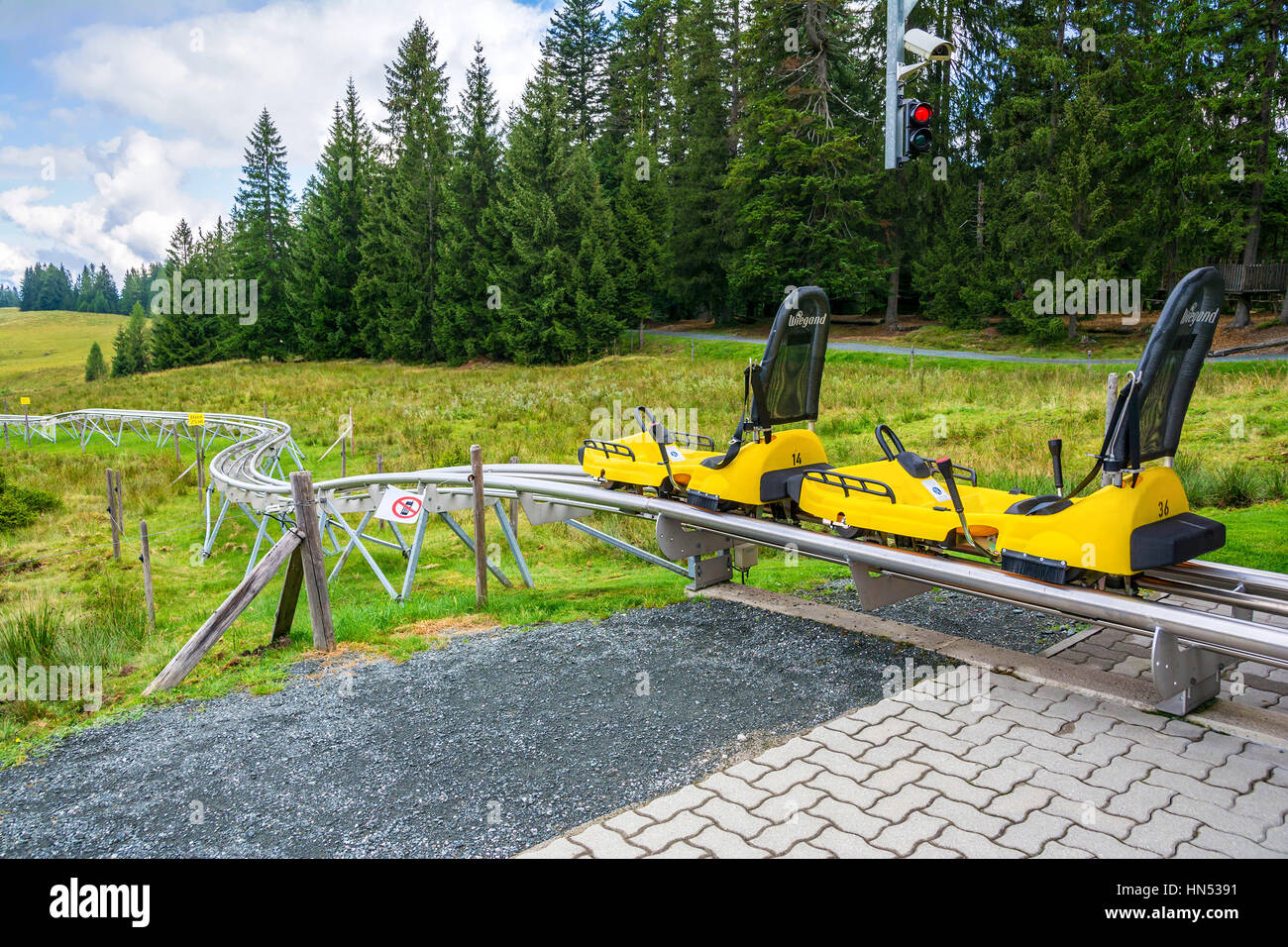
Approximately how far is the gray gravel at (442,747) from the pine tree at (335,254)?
55.1m

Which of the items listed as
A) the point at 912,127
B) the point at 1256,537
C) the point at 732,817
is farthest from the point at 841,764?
the point at 912,127

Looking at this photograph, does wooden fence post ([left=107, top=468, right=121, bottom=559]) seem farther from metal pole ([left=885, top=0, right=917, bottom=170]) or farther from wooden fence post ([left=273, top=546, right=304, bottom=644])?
metal pole ([left=885, top=0, right=917, bottom=170])

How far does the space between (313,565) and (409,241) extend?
50.1m

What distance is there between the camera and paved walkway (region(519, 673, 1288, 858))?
3.61m

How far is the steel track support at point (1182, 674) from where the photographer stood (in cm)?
448

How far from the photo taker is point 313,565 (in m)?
6.85

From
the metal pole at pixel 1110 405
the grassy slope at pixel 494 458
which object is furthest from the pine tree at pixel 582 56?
the metal pole at pixel 1110 405

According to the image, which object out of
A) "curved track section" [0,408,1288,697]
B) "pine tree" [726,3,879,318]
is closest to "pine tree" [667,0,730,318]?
"pine tree" [726,3,879,318]

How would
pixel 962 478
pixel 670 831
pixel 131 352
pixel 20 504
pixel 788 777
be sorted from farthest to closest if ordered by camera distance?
pixel 131 352 → pixel 20 504 → pixel 962 478 → pixel 788 777 → pixel 670 831

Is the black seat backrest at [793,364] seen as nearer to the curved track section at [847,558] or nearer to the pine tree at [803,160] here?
the curved track section at [847,558]

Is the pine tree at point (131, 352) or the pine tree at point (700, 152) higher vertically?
the pine tree at point (700, 152)

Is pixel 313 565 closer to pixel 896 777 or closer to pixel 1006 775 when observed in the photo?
pixel 896 777

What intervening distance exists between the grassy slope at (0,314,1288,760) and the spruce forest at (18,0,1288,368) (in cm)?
908

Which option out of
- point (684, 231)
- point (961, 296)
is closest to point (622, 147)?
point (684, 231)
